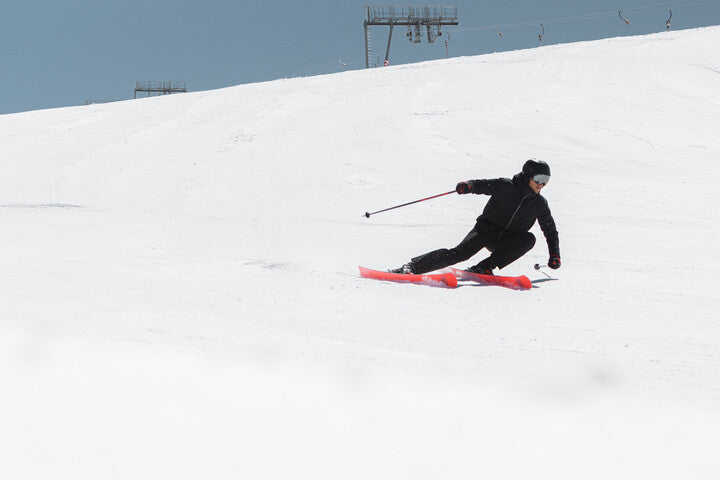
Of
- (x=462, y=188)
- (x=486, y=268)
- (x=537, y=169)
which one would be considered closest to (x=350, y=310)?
(x=462, y=188)

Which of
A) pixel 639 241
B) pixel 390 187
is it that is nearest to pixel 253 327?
pixel 639 241

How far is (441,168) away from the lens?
31.1 ft

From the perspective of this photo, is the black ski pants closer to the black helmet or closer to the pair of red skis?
the pair of red skis

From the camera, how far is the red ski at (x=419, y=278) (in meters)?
4.73

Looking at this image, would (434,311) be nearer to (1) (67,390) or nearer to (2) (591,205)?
(1) (67,390)

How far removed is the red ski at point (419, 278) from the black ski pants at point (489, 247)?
191mm

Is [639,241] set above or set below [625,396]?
below

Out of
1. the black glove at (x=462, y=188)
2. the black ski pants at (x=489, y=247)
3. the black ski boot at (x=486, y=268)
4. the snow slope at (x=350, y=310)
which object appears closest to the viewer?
the snow slope at (x=350, y=310)

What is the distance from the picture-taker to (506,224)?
16.7 feet

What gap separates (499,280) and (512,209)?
23.4 inches

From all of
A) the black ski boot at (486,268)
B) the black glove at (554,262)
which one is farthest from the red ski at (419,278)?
the black glove at (554,262)

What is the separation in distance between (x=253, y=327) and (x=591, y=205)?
6.26 meters

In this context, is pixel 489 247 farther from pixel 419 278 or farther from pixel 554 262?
pixel 419 278

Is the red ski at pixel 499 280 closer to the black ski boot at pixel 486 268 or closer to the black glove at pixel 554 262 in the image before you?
the black ski boot at pixel 486 268
